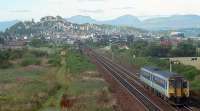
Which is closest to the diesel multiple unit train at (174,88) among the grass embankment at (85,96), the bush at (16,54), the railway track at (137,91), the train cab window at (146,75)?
the railway track at (137,91)

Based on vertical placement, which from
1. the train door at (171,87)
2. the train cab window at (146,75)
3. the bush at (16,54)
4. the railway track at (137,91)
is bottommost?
the bush at (16,54)

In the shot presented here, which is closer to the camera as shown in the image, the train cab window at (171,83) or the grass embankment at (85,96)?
the grass embankment at (85,96)

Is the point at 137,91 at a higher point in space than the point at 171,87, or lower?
lower

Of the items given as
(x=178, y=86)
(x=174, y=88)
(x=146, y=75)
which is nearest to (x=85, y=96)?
(x=146, y=75)

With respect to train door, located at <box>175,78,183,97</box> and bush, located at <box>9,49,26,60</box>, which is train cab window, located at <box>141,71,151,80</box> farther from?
bush, located at <box>9,49,26,60</box>

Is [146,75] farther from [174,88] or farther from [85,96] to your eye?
[174,88]

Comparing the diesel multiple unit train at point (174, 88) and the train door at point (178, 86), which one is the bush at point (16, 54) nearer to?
the diesel multiple unit train at point (174, 88)

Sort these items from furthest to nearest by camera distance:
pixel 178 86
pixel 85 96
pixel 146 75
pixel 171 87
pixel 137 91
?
pixel 146 75 → pixel 137 91 → pixel 85 96 → pixel 171 87 → pixel 178 86

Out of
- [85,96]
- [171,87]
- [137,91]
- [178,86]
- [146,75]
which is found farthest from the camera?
[146,75]

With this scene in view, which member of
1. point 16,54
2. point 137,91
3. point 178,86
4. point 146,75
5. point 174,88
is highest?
point 178,86

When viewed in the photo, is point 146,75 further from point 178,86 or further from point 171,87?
point 178,86

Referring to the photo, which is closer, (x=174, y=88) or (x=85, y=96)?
(x=174, y=88)

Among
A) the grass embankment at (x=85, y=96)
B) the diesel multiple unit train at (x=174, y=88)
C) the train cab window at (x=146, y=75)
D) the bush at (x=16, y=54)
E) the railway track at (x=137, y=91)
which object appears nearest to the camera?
the railway track at (x=137, y=91)

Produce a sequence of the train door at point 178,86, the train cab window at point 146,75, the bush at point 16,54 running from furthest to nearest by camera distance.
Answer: the bush at point 16,54
the train cab window at point 146,75
the train door at point 178,86
